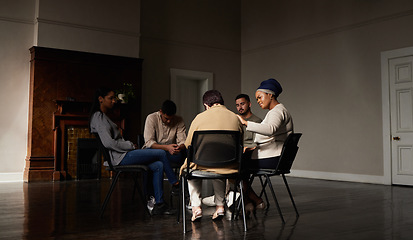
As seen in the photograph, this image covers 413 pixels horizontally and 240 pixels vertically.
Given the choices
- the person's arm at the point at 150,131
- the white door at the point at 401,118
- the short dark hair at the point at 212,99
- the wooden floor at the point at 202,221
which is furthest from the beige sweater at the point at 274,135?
the white door at the point at 401,118

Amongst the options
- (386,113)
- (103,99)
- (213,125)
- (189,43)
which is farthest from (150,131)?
(189,43)

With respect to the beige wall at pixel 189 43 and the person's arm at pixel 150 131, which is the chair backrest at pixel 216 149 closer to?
the person's arm at pixel 150 131

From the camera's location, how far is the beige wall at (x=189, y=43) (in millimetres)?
9445

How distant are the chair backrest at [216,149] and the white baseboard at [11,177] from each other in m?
5.65

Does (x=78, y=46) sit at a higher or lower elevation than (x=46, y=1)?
lower

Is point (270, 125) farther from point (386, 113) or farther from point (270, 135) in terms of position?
point (386, 113)

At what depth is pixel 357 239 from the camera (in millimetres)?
3016

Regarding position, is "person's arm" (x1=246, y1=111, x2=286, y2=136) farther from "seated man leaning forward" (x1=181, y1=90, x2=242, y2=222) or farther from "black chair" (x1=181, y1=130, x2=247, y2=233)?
"black chair" (x1=181, y1=130, x2=247, y2=233)

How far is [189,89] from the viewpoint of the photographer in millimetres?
10266

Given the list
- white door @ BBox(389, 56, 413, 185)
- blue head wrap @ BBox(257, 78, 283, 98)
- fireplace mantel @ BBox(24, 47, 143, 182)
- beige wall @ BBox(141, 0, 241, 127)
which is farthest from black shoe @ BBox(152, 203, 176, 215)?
beige wall @ BBox(141, 0, 241, 127)

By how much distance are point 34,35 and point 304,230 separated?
670 cm

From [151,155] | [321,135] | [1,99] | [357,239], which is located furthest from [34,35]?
[357,239]

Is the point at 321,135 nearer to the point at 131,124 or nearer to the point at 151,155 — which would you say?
the point at 131,124

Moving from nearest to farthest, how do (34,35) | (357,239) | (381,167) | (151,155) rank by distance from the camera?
(357,239) < (151,155) < (381,167) < (34,35)
